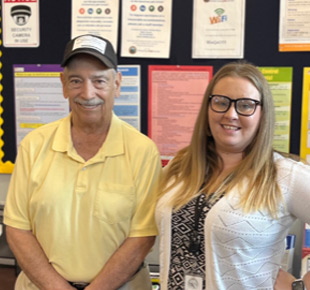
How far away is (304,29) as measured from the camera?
5.48 ft

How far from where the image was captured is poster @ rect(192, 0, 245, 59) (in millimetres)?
1726

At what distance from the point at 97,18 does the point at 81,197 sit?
0.94 meters

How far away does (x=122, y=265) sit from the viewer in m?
1.31

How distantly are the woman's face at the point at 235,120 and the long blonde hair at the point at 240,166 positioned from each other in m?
0.02

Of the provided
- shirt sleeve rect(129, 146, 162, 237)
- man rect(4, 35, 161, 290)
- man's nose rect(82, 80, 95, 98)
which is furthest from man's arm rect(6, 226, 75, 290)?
man's nose rect(82, 80, 95, 98)

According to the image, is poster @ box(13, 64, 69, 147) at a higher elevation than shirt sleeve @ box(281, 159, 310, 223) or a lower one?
higher

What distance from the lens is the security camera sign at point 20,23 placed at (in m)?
1.90

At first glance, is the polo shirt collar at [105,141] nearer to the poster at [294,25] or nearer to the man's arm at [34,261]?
the man's arm at [34,261]

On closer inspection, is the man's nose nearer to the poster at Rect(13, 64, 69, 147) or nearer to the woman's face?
the woman's face

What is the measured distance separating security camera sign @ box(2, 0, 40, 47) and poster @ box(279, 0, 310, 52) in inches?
46.0

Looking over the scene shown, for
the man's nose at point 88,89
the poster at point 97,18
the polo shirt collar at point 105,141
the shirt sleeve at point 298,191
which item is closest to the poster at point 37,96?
the poster at point 97,18

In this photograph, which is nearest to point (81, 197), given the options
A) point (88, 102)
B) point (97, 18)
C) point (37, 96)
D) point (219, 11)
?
point (88, 102)

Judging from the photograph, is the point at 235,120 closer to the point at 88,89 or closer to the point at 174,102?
the point at 88,89

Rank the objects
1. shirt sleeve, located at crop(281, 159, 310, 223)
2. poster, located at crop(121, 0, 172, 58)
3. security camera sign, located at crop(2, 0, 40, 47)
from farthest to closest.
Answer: security camera sign, located at crop(2, 0, 40, 47) → poster, located at crop(121, 0, 172, 58) → shirt sleeve, located at crop(281, 159, 310, 223)
